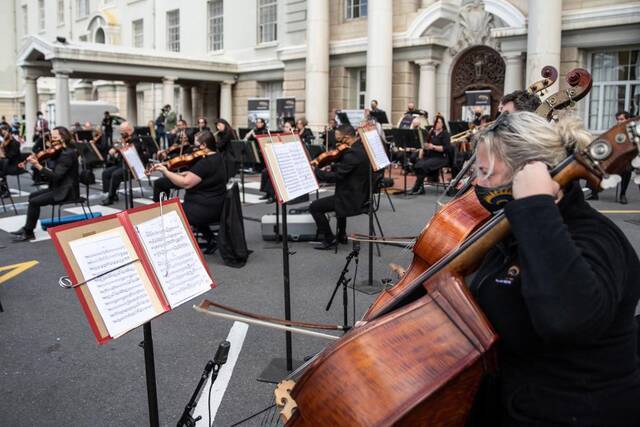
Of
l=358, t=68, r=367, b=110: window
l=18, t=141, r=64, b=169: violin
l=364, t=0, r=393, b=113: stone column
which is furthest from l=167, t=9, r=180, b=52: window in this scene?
l=18, t=141, r=64, b=169: violin

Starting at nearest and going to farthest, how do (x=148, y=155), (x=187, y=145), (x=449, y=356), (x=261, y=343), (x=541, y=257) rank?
(x=541, y=257), (x=449, y=356), (x=261, y=343), (x=187, y=145), (x=148, y=155)

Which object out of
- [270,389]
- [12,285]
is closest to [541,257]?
[270,389]

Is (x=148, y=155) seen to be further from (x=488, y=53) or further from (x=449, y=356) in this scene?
(x=449, y=356)

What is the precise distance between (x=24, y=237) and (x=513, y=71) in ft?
42.5

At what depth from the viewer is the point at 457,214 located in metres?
3.21

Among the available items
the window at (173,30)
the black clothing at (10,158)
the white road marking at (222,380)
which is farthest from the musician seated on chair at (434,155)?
the window at (173,30)

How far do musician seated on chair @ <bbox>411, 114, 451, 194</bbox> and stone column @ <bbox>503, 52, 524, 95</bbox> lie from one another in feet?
16.8

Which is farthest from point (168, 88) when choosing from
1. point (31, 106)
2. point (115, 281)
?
point (115, 281)

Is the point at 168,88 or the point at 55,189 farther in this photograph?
the point at 168,88

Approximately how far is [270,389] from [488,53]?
51.8ft

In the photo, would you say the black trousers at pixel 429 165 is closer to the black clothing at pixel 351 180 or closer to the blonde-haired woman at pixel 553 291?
the black clothing at pixel 351 180

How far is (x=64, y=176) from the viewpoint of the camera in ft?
27.9

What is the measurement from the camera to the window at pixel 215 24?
27375 millimetres

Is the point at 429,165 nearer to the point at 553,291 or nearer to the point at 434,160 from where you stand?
the point at 434,160
